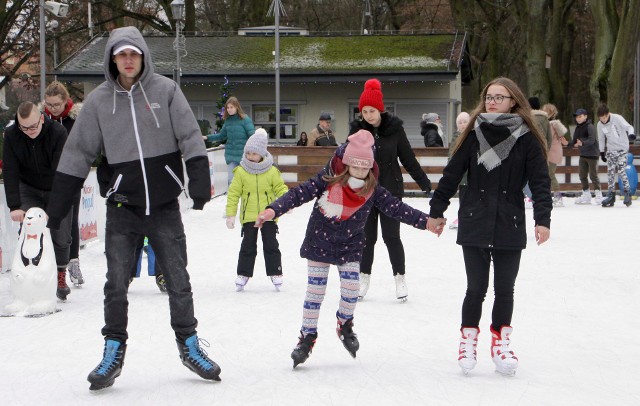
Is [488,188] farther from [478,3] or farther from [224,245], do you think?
[478,3]

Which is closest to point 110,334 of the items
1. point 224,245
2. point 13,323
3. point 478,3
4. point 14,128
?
point 13,323

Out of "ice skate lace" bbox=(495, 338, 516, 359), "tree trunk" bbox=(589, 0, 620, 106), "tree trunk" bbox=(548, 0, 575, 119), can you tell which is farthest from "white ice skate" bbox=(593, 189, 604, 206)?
"tree trunk" bbox=(548, 0, 575, 119)

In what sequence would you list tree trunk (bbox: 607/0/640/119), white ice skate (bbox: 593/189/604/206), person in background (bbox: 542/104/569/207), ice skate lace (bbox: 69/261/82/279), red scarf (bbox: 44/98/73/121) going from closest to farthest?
red scarf (bbox: 44/98/73/121) → ice skate lace (bbox: 69/261/82/279) → person in background (bbox: 542/104/569/207) → white ice skate (bbox: 593/189/604/206) → tree trunk (bbox: 607/0/640/119)

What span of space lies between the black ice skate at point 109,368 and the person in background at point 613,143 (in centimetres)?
1262

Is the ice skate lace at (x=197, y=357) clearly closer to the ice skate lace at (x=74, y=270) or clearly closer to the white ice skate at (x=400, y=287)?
the white ice skate at (x=400, y=287)

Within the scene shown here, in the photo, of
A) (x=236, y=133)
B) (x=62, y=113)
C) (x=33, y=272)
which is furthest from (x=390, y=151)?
(x=236, y=133)

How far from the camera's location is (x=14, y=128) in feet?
25.6

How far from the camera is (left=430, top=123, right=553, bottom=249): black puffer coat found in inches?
221

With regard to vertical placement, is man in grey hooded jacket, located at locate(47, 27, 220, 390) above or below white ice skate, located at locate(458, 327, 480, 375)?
above

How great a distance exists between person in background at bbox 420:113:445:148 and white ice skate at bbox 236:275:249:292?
1066 centimetres

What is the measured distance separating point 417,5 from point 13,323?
36922 mm

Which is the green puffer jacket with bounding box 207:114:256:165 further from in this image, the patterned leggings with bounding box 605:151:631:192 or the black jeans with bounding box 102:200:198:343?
the black jeans with bounding box 102:200:198:343

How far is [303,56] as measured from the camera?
33.9 meters

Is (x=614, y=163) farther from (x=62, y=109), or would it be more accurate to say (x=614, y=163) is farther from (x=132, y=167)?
→ (x=132, y=167)
